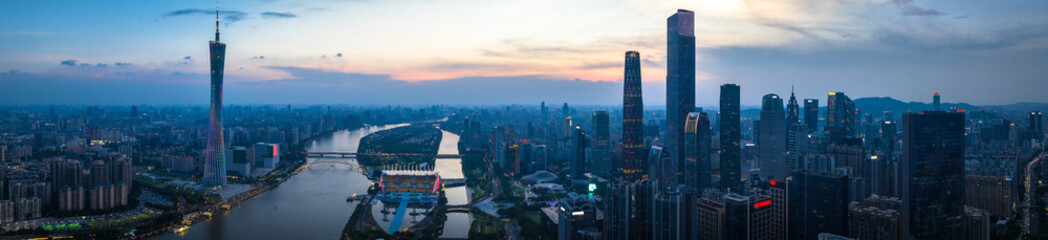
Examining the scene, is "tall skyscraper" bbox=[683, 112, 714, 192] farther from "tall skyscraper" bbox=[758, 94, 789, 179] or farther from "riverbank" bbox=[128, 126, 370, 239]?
"riverbank" bbox=[128, 126, 370, 239]

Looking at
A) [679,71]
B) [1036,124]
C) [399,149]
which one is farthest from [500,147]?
[1036,124]

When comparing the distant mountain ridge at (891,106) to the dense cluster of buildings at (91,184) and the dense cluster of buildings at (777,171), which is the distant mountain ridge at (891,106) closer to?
the dense cluster of buildings at (777,171)

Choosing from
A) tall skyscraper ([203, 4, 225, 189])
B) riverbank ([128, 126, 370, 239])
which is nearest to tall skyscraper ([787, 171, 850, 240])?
riverbank ([128, 126, 370, 239])

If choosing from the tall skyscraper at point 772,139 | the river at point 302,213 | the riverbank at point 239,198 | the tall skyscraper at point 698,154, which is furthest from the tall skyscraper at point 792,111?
the riverbank at point 239,198

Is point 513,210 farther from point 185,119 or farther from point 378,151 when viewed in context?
point 185,119

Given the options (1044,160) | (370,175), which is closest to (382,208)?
(370,175)
